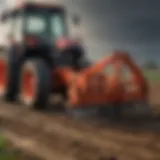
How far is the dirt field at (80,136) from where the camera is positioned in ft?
Result: 16.3

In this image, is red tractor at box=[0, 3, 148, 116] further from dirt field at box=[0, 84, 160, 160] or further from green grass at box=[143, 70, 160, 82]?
green grass at box=[143, 70, 160, 82]

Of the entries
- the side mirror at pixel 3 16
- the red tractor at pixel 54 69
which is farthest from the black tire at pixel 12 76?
the side mirror at pixel 3 16

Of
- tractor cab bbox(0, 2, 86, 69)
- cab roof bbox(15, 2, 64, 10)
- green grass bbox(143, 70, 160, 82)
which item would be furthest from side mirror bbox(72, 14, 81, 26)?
green grass bbox(143, 70, 160, 82)

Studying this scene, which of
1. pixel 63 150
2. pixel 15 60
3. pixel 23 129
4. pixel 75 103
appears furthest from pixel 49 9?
pixel 63 150

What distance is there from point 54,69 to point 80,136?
2290mm

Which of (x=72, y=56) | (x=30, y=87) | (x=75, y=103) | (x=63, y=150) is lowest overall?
(x=63, y=150)

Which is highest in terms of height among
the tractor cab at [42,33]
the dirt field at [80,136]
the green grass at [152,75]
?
the green grass at [152,75]

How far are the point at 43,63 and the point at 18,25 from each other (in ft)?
2.86

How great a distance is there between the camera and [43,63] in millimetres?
7656

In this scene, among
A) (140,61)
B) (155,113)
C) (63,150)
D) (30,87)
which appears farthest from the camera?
(140,61)

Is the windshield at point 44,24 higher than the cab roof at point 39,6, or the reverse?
the cab roof at point 39,6

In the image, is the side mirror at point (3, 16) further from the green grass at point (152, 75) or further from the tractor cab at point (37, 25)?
the green grass at point (152, 75)

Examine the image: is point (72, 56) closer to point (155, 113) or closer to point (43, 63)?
point (43, 63)

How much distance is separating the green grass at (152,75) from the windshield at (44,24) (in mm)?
4293
